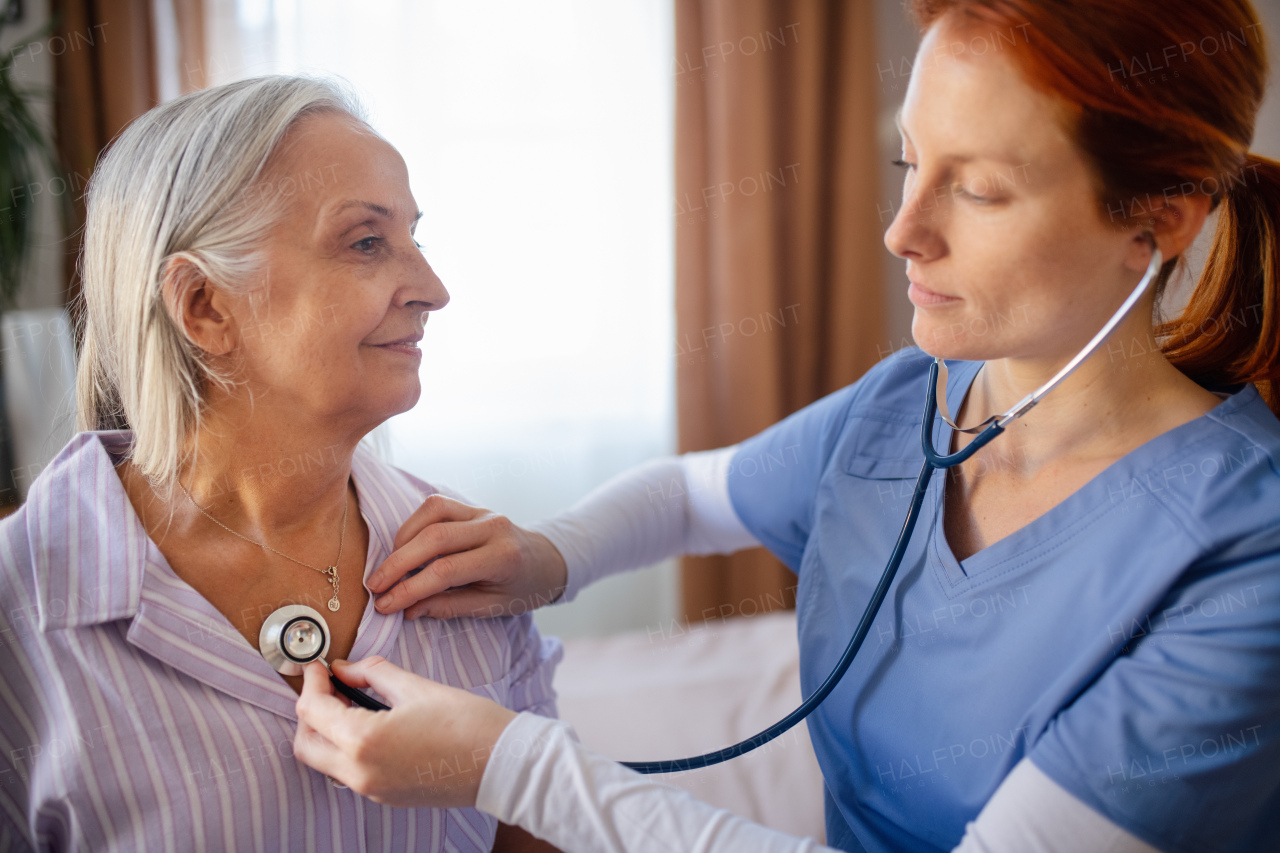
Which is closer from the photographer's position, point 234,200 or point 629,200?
point 234,200

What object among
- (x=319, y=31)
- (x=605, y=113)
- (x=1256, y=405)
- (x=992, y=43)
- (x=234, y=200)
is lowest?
(x=1256, y=405)

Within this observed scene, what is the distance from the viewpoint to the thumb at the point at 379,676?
82 centimetres

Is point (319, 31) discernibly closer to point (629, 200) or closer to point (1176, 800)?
point (629, 200)

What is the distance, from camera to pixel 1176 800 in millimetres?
691

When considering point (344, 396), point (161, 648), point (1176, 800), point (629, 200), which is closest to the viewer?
point (1176, 800)

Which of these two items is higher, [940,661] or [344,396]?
[344,396]

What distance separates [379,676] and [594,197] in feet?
5.85

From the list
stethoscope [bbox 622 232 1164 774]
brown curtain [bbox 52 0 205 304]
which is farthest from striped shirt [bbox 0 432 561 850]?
brown curtain [bbox 52 0 205 304]

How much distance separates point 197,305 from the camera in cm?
92

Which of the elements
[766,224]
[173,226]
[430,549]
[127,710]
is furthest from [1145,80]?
[766,224]

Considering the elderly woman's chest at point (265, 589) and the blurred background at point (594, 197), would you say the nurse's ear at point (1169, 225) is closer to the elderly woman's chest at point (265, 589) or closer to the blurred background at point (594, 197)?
the elderly woman's chest at point (265, 589)

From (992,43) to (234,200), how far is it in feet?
2.59

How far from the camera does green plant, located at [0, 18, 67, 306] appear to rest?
1956mm

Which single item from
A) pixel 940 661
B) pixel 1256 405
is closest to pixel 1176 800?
pixel 940 661
